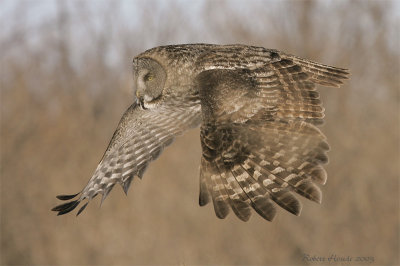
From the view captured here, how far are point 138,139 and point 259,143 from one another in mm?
1760

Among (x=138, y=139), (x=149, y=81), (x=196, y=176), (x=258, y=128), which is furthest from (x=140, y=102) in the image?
(x=196, y=176)

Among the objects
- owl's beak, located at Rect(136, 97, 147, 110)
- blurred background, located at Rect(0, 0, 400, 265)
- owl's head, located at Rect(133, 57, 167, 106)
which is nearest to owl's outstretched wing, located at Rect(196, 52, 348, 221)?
owl's head, located at Rect(133, 57, 167, 106)

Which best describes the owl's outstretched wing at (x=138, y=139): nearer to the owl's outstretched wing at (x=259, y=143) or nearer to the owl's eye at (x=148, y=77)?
the owl's eye at (x=148, y=77)

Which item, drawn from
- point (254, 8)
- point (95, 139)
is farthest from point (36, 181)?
point (254, 8)

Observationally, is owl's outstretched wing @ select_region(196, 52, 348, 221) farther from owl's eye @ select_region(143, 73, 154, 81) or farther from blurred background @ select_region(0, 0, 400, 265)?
blurred background @ select_region(0, 0, 400, 265)

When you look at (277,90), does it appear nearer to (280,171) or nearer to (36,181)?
(280,171)

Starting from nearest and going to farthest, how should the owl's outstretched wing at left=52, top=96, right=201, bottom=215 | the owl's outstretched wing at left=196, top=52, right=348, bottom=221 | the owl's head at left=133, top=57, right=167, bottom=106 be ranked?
1. the owl's outstretched wing at left=196, top=52, right=348, bottom=221
2. the owl's head at left=133, top=57, right=167, bottom=106
3. the owl's outstretched wing at left=52, top=96, right=201, bottom=215

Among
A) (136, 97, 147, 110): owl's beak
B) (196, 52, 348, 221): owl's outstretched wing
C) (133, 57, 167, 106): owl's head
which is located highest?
(133, 57, 167, 106): owl's head

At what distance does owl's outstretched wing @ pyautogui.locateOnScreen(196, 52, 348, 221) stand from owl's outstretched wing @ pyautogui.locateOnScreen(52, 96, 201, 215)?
41.9 inches

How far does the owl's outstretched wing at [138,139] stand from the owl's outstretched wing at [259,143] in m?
1.06

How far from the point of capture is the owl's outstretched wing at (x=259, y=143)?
6.06m

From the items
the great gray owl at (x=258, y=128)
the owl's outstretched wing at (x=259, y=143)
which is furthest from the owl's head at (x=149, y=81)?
the owl's outstretched wing at (x=259, y=143)

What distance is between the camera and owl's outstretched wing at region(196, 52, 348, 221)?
6.06 m

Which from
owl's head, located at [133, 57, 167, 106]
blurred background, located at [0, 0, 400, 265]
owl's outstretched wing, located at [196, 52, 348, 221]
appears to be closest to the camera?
owl's outstretched wing, located at [196, 52, 348, 221]
